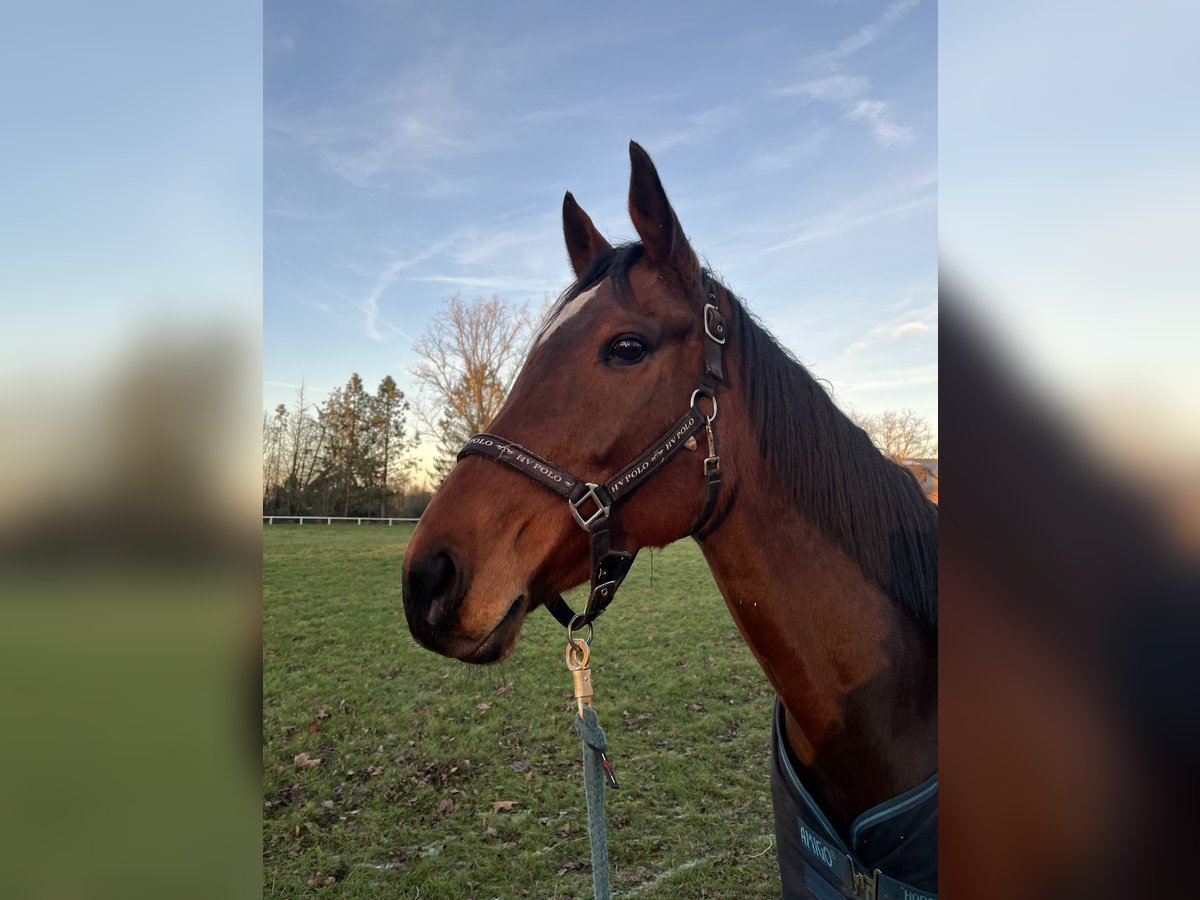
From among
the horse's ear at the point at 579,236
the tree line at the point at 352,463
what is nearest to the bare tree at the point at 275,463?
the tree line at the point at 352,463

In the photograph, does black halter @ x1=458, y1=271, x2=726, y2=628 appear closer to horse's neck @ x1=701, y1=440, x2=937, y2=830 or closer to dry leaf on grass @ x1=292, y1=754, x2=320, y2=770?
horse's neck @ x1=701, y1=440, x2=937, y2=830

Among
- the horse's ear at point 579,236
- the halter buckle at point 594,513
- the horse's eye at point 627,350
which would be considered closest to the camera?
the halter buckle at point 594,513

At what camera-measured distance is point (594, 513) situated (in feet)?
6.27

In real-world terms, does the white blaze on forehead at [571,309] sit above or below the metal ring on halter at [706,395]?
above

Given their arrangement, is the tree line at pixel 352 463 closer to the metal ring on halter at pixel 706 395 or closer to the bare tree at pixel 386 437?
the bare tree at pixel 386 437

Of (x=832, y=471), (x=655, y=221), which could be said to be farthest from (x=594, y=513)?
(x=655, y=221)

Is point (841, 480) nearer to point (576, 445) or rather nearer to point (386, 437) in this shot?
point (576, 445)

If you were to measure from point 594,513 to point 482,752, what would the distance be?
5.92 meters

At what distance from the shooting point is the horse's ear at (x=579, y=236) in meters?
2.54

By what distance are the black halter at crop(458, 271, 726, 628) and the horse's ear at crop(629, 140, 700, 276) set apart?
185 mm
